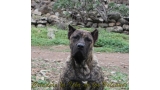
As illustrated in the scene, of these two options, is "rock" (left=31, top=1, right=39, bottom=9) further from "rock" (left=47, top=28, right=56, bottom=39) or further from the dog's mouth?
the dog's mouth

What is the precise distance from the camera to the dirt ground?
487cm

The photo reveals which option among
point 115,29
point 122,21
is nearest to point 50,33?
point 115,29

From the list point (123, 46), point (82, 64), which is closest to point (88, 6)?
point (123, 46)

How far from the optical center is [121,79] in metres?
5.00

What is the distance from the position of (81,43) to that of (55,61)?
88cm

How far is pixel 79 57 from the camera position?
441 centimetres

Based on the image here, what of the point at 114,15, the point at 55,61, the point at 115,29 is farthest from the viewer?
the point at 114,15

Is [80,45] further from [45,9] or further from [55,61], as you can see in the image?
[45,9]

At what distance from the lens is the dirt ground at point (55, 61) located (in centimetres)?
487

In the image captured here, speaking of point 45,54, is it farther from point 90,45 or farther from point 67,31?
point 90,45

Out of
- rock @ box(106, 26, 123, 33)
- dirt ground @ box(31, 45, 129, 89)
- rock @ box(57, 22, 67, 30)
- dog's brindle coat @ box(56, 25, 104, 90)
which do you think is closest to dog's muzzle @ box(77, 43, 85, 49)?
dog's brindle coat @ box(56, 25, 104, 90)

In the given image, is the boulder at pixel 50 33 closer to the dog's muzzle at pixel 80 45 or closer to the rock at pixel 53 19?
the rock at pixel 53 19

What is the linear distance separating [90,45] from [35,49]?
97 centimetres
